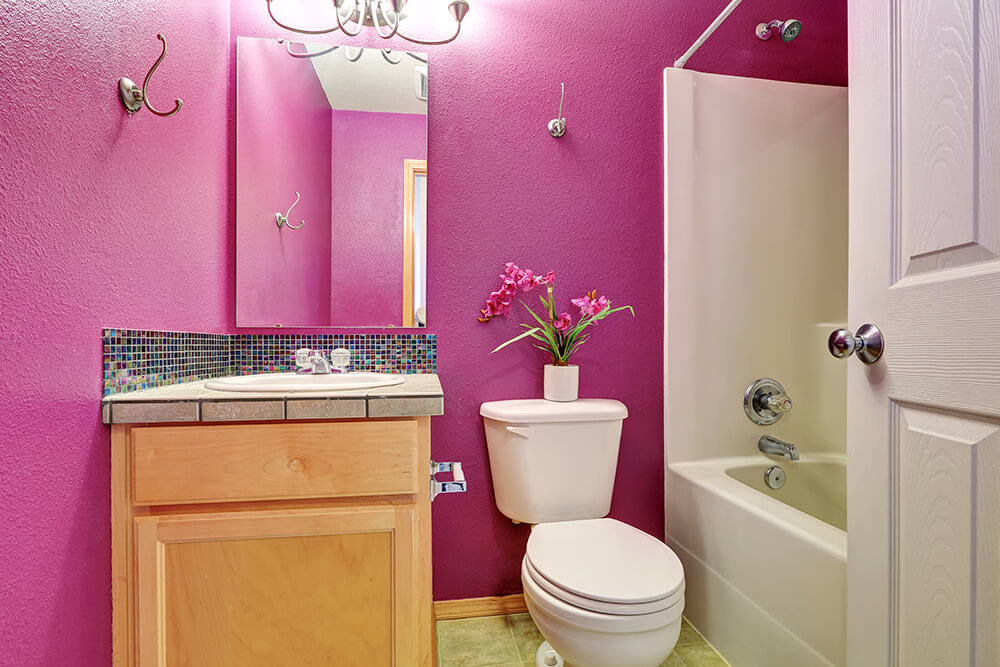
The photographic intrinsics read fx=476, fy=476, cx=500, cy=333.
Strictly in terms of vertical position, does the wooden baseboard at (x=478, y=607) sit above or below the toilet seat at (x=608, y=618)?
below

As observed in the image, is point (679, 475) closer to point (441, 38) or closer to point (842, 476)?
point (842, 476)

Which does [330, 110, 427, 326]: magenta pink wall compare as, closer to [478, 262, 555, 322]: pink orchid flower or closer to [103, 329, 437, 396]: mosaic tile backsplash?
[103, 329, 437, 396]: mosaic tile backsplash

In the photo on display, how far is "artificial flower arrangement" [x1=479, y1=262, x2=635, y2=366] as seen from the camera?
1.60 metres

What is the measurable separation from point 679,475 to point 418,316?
104cm

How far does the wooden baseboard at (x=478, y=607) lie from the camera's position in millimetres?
1618

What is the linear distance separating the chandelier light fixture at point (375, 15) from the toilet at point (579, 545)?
47.0 inches

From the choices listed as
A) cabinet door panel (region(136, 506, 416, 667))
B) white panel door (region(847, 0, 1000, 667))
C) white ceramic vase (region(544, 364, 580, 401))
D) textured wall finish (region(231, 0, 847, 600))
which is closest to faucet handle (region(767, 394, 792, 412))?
textured wall finish (region(231, 0, 847, 600))

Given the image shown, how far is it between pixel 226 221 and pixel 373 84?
0.65 m

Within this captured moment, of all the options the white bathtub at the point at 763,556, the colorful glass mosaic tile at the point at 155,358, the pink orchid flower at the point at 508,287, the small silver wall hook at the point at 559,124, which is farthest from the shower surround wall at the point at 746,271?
the colorful glass mosaic tile at the point at 155,358

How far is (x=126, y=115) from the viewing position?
3.28 ft

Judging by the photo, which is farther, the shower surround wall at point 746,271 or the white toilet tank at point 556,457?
the shower surround wall at point 746,271

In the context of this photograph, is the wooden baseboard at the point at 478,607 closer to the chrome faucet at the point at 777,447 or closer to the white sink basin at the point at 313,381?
the white sink basin at the point at 313,381

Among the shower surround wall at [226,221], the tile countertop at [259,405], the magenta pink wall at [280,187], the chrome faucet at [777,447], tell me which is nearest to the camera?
the shower surround wall at [226,221]

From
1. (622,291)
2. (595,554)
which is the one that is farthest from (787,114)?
(595,554)
